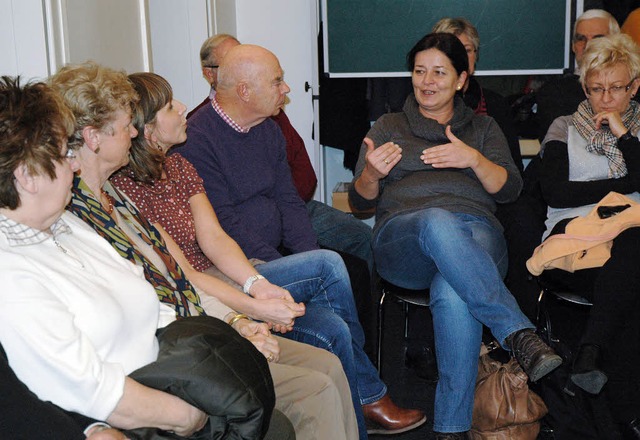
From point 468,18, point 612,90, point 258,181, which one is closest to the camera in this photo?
point 258,181

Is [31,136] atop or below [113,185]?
atop

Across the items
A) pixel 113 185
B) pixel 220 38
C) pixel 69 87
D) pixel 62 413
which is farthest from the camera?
pixel 220 38

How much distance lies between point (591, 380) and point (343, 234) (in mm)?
1317

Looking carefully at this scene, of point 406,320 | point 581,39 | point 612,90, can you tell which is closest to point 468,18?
point 581,39

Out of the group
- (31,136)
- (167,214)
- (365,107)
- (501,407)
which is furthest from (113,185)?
(365,107)

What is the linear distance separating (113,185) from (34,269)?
76 cm

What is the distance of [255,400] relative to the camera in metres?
1.70

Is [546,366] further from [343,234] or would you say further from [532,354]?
[343,234]

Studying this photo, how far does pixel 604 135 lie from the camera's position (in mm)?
3215

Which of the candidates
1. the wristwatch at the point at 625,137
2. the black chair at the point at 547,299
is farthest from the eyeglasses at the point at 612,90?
the black chair at the point at 547,299

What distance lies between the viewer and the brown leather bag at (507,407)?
2.67m

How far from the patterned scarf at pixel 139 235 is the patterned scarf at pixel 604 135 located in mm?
1817

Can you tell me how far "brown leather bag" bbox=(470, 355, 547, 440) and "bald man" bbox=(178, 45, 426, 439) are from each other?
0.83ft

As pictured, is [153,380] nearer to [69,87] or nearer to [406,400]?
[69,87]
